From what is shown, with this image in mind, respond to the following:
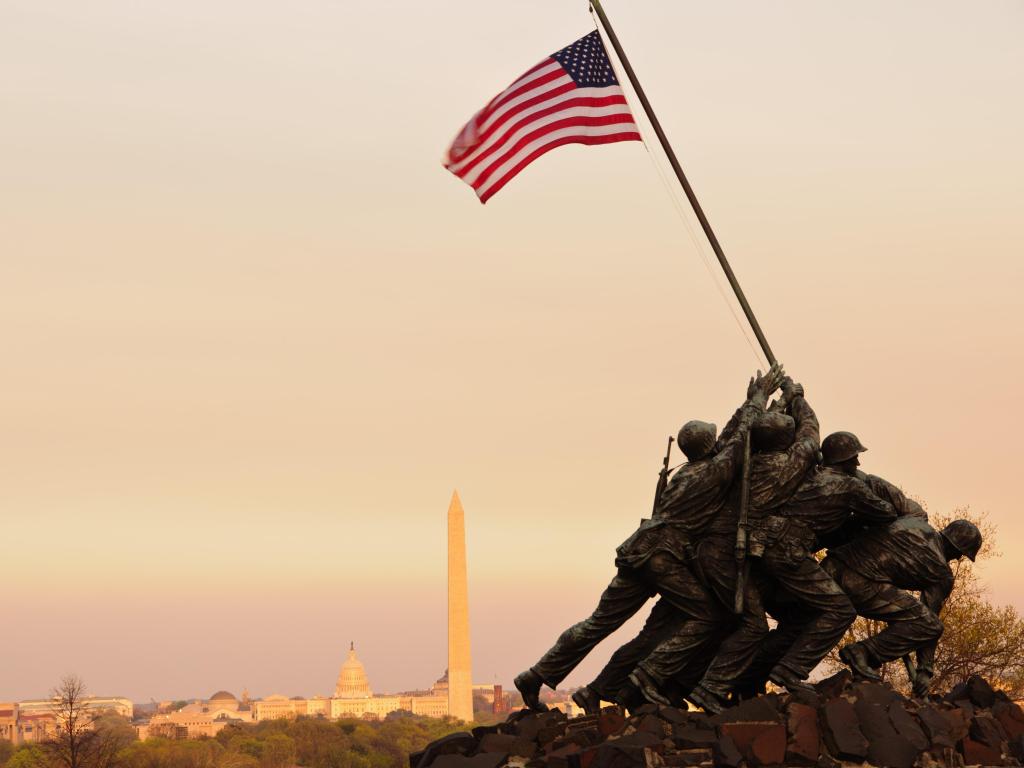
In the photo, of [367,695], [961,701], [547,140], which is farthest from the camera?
[367,695]

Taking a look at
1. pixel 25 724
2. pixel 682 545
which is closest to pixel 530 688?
pixel 682 545

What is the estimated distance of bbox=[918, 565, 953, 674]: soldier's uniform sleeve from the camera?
16719 mm

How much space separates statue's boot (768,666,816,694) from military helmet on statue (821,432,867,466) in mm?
1997

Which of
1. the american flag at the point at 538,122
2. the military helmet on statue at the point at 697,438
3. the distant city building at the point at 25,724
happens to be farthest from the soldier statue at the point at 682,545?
the distant city building at the point at 25,724

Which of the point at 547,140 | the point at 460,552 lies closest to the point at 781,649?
the point at 547,140

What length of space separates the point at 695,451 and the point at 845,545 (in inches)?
66.9

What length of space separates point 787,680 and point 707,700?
2.41 ft

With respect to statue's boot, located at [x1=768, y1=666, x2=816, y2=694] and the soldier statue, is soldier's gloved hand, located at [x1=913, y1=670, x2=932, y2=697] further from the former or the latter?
the soldier statue

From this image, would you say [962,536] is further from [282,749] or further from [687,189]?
[282,749]

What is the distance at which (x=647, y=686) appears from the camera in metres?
16.4

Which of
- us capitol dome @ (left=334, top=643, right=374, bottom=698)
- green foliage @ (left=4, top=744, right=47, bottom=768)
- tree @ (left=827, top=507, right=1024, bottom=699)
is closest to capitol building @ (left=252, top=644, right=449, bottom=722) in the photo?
us capitol dome @ (left=334, top=643, right=374, bottom=698)

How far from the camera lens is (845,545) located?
16.8m

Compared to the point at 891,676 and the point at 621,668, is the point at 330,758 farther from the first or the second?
the point at 621,668

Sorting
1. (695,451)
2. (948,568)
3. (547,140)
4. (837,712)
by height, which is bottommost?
(837,712)
